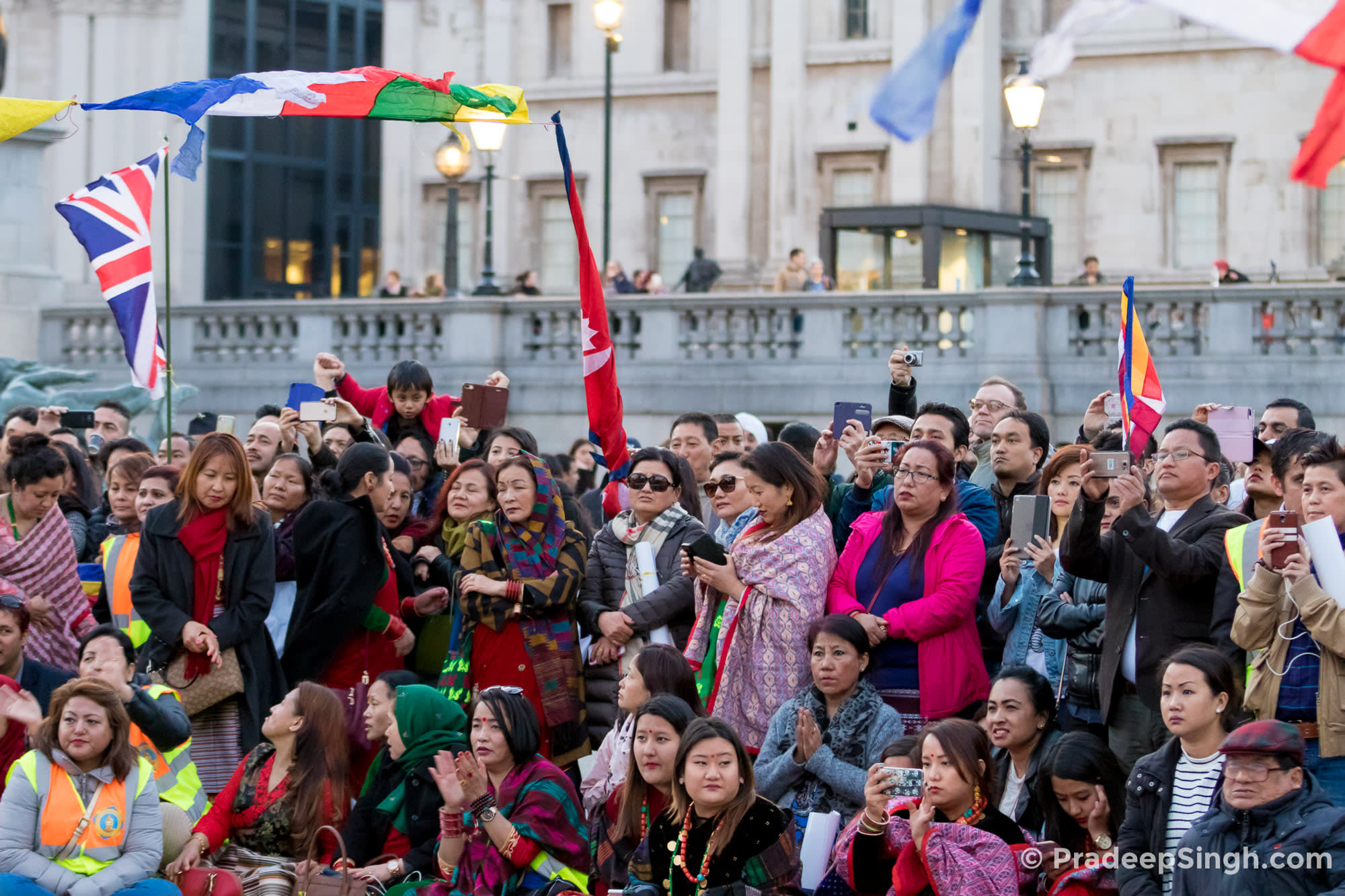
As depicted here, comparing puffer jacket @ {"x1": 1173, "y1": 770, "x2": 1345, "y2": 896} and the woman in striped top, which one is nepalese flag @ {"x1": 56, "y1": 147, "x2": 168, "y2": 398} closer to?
the woman in striped top

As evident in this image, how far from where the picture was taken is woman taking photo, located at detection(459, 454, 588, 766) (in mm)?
8766

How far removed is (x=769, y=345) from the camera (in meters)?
22.1

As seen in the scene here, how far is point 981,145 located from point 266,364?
1524 cm

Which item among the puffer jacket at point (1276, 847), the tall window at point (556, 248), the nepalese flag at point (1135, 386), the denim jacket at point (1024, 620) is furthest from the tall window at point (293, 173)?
the puffer jacket at point (1276, 847)

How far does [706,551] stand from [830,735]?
1.11 m

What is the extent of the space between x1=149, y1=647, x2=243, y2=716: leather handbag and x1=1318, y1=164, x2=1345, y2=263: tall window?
91.2 ft

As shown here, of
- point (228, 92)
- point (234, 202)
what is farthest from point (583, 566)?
point (234, 202)

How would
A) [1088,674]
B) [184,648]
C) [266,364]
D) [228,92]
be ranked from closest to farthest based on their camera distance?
[1088,674]
[184,648]
[228,92]
[266,364]

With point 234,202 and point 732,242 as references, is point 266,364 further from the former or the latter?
point 234,202

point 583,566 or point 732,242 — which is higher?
point 732,242

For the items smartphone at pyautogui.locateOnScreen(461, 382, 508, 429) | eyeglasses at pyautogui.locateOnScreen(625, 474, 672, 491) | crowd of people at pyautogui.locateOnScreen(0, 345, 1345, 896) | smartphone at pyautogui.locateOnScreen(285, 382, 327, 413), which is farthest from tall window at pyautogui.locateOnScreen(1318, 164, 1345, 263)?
eyeglasses at pyautogui.locateOnScreen(625, 474, 672, 491)

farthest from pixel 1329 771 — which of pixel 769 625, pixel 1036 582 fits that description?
pixel 769 625

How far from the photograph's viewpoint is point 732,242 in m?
35.3

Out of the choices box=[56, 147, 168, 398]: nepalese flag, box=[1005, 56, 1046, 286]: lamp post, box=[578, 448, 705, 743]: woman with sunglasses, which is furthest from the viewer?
box=[1005, 56, 1046, 286]: lamp post
